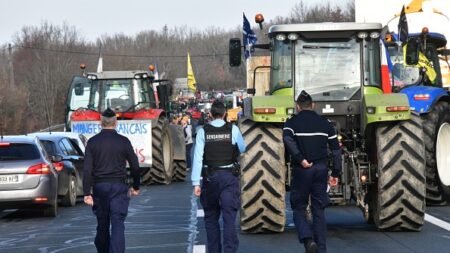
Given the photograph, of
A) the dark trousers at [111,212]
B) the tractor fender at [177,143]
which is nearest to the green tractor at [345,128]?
the dark trousers at [111,212]

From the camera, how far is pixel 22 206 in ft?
54.4

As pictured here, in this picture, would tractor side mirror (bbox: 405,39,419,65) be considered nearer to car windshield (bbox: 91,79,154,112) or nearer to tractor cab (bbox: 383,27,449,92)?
tractor cab (bbox: 383,27,449,92)

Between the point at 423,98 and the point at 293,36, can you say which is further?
the point at 423,98

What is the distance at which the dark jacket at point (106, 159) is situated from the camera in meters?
10.1

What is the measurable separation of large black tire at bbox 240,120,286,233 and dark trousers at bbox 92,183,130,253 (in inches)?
96.3

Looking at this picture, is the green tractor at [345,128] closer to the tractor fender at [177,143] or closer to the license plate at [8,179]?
the license plate at [8,179]

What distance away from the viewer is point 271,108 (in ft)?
40.1

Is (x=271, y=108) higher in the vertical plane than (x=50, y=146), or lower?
higher

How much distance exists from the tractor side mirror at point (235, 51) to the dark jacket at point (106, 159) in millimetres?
3706

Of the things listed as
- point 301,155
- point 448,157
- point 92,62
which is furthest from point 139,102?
point 92,62

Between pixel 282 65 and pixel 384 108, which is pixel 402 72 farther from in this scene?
pixel 384 108

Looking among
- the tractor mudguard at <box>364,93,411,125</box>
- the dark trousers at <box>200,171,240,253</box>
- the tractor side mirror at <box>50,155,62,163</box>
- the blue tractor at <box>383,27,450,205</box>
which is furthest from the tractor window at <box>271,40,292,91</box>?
the tractor side mirror at <box>50,155,62,163</box>

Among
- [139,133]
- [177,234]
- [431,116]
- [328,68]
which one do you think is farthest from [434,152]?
[139,133]

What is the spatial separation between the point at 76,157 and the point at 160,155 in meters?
4.12
